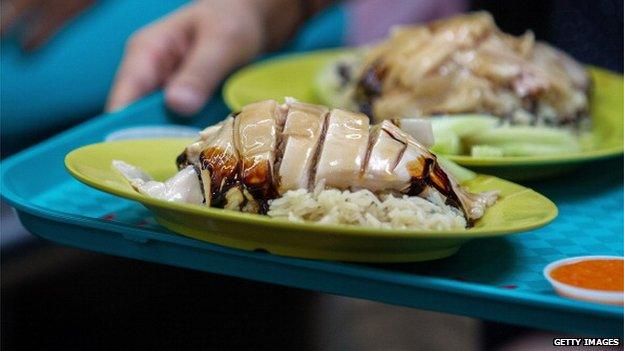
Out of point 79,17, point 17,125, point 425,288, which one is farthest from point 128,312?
point 425,288

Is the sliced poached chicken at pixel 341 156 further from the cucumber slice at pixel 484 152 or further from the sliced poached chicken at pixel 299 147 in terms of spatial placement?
the cucumber slice at pixel 484 152

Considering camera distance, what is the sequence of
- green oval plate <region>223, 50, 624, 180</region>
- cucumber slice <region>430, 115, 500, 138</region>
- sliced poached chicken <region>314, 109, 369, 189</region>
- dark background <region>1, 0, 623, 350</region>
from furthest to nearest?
dark background <region>1, 0, 623, 350</region> < cucumber slice <region>430, 115, 500, 138</region> < green oval plate <region>223, 50, 624, 180</region> < sliced poached chicken <region>314, 109, 369, 189</region>

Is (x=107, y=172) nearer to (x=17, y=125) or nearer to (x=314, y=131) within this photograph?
(x=314, y=131)

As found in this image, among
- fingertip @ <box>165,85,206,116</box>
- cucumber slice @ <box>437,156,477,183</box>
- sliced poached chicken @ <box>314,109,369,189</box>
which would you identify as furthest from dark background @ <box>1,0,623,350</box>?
sliced poached chicken @ <box>314,109,369,189</box>

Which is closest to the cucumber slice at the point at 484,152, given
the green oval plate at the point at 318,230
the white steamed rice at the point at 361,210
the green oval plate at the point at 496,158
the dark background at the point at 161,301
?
the green oval plate at the point at 496,158

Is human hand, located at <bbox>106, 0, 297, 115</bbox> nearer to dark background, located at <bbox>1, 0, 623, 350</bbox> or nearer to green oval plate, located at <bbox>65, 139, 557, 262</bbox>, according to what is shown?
dark background, located at <bbox>1, 0, 623, 350</bbox>
